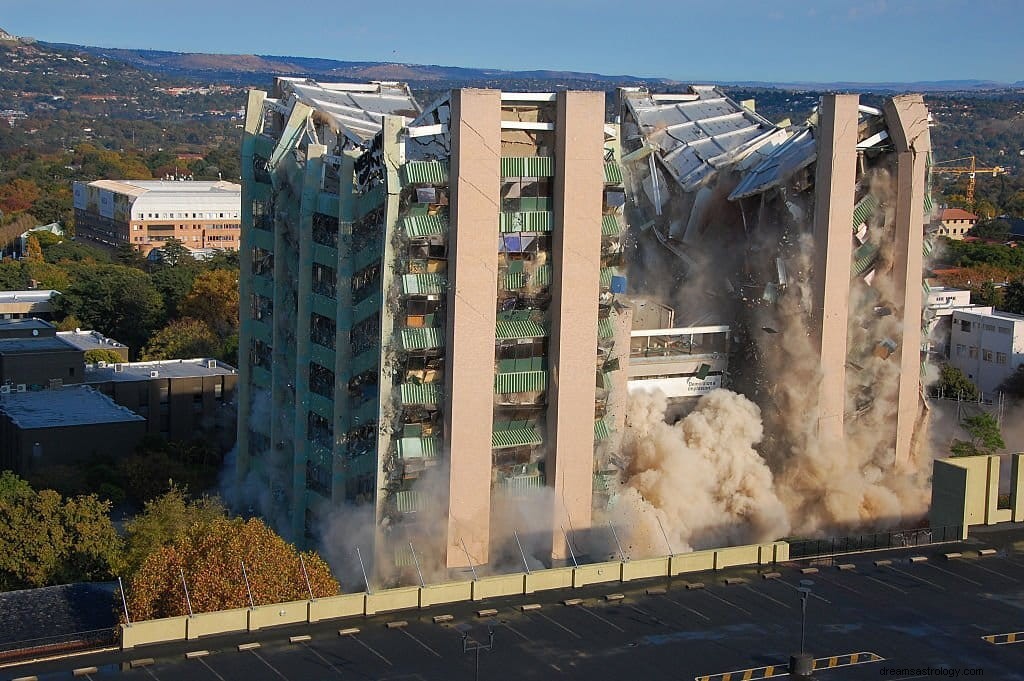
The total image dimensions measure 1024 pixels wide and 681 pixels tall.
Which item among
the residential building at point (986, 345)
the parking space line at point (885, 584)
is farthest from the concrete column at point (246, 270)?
the residential building at point (986, 345)

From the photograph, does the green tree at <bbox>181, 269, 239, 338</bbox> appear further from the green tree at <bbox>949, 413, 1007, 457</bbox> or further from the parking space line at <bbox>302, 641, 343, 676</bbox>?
the parking space line at <bbox>302, 641, 343, 676</bbox>

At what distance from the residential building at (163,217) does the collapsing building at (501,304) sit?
3951 inches

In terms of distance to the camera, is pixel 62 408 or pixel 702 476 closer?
pixel 702 476

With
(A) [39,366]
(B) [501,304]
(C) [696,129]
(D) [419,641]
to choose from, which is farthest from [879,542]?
(A) [39,366]

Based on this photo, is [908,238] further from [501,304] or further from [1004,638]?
[1004,638]

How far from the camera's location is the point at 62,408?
246 ft

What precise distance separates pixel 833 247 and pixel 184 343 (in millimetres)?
50144

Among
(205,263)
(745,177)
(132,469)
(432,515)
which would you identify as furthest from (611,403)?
(205,263)

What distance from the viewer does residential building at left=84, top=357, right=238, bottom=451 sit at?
80.8m

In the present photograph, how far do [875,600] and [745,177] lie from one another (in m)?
25.9

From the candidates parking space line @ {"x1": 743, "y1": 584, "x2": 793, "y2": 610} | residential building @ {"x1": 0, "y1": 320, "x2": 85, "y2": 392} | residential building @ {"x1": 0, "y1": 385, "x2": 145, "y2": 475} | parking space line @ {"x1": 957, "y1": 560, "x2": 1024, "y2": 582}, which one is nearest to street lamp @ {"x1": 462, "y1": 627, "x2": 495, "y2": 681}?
parking space line @ {"x1": 743, "y1": 584, "x2": 793, "y2": 610}

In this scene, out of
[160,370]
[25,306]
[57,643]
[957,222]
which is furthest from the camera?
[957,222]

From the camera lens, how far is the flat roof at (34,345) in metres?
81.6

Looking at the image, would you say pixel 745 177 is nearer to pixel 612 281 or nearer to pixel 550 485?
pixel 612 281
